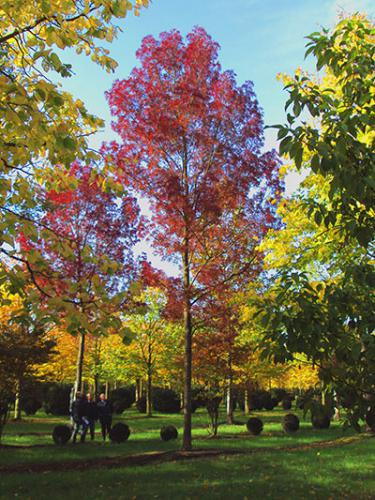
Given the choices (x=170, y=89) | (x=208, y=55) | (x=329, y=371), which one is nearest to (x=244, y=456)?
(x=329, y=371)

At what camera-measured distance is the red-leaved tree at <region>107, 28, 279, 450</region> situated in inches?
476

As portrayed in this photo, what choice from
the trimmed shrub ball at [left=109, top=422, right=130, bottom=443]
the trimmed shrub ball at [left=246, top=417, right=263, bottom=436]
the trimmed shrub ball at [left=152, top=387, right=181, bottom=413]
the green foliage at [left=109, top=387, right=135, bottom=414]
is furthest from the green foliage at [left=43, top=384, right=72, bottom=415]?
the trimmed shrub ball at [left=246, top=417, right=263, bottom=436]

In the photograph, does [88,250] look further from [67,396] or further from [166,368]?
[166,368]

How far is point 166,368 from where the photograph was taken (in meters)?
33.3

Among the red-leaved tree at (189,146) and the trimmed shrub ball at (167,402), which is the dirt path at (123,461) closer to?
the red-leaved tree at (189,146)

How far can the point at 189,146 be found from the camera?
12625 millimetres

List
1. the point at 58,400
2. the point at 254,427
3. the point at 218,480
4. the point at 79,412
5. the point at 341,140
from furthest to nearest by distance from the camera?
the point at 58,400 → the point at 254,427 → the point at 79,412 → the point at 218,480 → the point at 341,140

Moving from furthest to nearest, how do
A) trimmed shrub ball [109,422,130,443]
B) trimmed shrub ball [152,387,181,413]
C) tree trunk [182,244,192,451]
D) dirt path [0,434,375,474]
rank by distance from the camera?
trimmed shrub ball [152,387,181,413] → trimmed shrub ball [109,422,130,443] → tree trunk [182,244,192,451] → dirt path [0,434,375,474]

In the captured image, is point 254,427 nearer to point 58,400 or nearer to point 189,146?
point 189,146

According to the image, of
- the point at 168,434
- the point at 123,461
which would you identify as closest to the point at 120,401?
the point at 168,434

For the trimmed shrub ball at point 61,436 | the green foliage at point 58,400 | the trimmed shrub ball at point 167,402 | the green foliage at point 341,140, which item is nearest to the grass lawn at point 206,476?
the trimmed shrub ball at point 61,436

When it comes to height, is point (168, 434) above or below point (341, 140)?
below

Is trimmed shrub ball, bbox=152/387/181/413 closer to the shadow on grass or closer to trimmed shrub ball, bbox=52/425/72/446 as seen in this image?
trimmed shrub ball, bbox=52/425/72/446

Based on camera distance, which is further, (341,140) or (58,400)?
(58,400)
